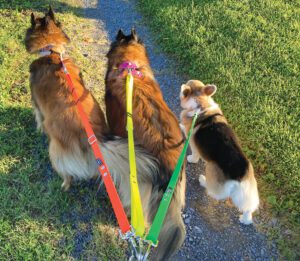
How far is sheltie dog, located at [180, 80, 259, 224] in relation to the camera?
3277 millimetres

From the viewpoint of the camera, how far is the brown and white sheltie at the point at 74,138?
3049 mm

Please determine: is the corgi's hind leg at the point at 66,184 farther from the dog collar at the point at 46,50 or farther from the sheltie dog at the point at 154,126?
the dog collar at the point at 46,50


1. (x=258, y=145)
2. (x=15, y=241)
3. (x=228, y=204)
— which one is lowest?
(x=15, y=241)

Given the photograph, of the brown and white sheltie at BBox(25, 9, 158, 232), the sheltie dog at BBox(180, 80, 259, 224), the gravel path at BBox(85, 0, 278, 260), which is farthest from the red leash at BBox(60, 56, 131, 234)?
the gravel path at BBox(85, 0, 278, 260)

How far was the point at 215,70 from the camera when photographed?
550 centimetres

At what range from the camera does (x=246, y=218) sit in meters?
3.56

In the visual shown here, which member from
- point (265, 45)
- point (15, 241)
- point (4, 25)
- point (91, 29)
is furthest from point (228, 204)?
point (4, 25)

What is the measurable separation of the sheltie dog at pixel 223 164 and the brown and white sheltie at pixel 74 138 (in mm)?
751

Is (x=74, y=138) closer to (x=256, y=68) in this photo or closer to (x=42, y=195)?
(x=42, y=195)

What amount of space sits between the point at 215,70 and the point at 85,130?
302 centimetres

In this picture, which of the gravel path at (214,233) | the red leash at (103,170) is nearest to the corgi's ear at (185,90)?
the gravel path at (214,233)

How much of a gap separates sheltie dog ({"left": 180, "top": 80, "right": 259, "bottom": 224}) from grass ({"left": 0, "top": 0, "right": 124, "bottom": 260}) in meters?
1.20

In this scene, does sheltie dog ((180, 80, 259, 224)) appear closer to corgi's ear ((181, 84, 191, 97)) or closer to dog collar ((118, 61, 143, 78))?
corgi's ear ((181, 84, 191, 97))

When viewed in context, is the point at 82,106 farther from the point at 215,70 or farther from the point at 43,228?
the point at 215,70
